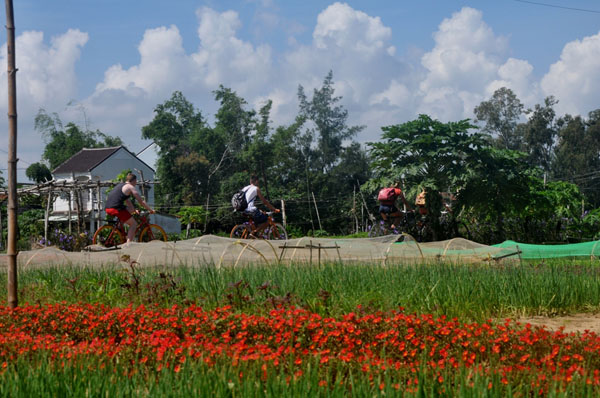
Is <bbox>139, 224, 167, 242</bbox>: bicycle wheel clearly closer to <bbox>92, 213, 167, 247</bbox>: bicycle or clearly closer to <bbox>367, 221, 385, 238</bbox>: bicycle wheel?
<bbox>92, 213, 167, 247</bbox>: bicycle

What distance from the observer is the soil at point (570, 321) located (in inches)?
210

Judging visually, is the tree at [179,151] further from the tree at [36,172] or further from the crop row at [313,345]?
the crop row at [313,345]

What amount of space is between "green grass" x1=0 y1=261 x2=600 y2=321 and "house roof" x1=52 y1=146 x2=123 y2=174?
32.4 meters

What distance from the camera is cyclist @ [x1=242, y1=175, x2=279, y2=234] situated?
39.1ft

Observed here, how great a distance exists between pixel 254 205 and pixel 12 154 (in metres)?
6.81

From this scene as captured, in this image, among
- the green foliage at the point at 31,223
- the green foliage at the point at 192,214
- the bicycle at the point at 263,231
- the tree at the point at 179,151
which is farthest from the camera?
the tree at the point at 179,151

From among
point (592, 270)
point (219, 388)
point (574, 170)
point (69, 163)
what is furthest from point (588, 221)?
point (69, 163)

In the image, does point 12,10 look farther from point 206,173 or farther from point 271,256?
point 206,173

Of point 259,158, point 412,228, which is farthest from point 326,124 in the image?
point 412,228

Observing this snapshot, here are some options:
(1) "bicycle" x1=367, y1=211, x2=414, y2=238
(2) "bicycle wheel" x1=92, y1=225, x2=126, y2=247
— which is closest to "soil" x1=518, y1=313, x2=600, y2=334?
(1) "bicycle" x1=367, y1=211, x2=414, y2=238

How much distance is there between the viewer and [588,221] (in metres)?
15.2

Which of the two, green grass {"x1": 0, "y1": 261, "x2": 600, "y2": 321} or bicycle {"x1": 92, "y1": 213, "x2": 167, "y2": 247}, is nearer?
green grass {"x1": 0, "y1": 261, "x2": 600, "y2": 321}

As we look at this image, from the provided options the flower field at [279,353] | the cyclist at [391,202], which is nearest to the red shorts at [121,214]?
the cyclist at [391,202]

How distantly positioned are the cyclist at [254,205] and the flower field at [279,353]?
5819 mm
